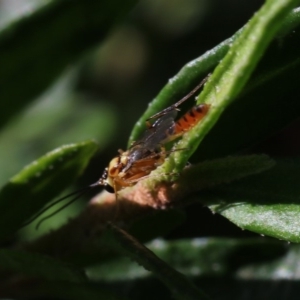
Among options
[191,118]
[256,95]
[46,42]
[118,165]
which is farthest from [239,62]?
[46,42]

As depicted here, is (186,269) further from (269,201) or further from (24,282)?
(269,201)

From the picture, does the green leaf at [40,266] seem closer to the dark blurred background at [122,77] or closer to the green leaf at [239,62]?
the green leaf at [239,62]

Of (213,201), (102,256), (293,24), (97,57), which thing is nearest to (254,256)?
(102,256)

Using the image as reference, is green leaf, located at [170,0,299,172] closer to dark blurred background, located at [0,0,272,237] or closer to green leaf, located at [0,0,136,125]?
green leaf, located at [0,0,136,125]

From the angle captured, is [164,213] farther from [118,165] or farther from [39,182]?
[39,182]

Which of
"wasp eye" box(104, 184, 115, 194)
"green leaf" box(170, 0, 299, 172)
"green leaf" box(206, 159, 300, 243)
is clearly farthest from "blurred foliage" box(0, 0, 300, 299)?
"green leaf" box(170, 0, 299, 172)

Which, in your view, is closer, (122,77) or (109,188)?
(109,188)
